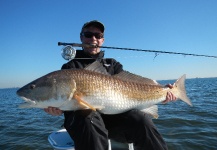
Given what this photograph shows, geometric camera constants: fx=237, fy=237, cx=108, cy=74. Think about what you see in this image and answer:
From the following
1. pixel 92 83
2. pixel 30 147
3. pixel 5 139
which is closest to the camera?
pixel 92 83

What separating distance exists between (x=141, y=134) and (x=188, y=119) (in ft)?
26.1

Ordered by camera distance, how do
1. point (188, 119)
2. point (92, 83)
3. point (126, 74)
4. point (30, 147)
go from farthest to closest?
point (188, 119)
point (30, 147)
point (126, 74)
point (92, 83)

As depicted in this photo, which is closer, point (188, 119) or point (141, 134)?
point (141, 134)

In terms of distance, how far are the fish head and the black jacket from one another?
0.96 meters

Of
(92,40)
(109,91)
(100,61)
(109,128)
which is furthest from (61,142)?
(92,40)

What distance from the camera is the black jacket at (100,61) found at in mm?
4713

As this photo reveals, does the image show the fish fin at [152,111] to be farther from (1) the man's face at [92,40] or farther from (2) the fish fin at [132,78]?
(1) the man's face at [92,40]

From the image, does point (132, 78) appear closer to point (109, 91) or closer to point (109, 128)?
point (109, 91)

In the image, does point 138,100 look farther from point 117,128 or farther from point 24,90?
point 24,90

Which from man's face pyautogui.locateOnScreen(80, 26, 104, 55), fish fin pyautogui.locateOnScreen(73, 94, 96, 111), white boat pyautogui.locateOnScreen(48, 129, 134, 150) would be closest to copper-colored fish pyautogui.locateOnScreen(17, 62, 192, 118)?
fish fin pyautogui.locateOnScreen(73, 94, 96, 111)

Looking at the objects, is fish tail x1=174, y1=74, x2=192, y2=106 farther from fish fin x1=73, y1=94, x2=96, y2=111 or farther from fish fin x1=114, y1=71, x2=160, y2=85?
fish fin x1=73, y1=94, x2=96, y2=111

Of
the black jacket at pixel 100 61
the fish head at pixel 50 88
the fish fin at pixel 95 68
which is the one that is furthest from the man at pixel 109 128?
the fish fin at pixel 95 68

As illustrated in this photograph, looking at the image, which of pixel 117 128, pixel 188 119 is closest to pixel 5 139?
pixel 117 128

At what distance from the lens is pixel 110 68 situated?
4.85 metres
